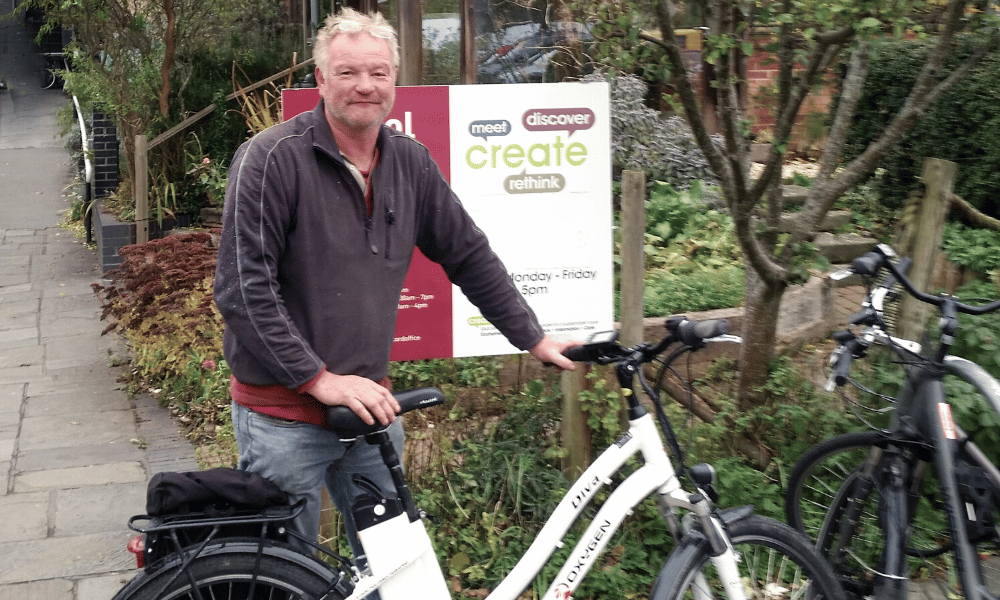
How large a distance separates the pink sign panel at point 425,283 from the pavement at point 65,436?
4.76 feet

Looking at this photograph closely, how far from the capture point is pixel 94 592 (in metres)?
4.07

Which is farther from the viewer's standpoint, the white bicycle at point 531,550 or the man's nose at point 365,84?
the man's nose at point 365,84

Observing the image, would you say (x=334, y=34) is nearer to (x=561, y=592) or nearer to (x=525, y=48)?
(x=561, y=592)

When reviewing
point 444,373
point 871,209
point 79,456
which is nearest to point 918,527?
point 444,373

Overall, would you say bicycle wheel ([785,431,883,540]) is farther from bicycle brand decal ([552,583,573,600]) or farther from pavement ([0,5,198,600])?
pavement ([0,5,198,600])

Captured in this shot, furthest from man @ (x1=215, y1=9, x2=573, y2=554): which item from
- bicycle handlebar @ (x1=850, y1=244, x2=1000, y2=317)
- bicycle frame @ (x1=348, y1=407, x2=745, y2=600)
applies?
bicycle handlebar @ (x1=850, y1=244, x2=1000, y2=317)

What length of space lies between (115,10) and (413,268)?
6987 mm

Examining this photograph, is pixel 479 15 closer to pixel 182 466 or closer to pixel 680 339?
pixel 182 466

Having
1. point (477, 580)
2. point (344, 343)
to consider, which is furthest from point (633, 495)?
point (477, 580)

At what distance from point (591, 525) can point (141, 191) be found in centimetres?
714

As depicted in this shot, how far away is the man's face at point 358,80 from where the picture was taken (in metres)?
2.75

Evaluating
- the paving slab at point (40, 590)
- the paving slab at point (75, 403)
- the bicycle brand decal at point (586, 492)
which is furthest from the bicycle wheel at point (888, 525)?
the paving slab at point (75, 403)

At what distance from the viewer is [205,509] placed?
262 centimetres

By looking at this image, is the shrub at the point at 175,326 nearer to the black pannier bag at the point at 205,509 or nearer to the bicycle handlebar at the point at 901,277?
the black pannier bag at the point at 205,509
